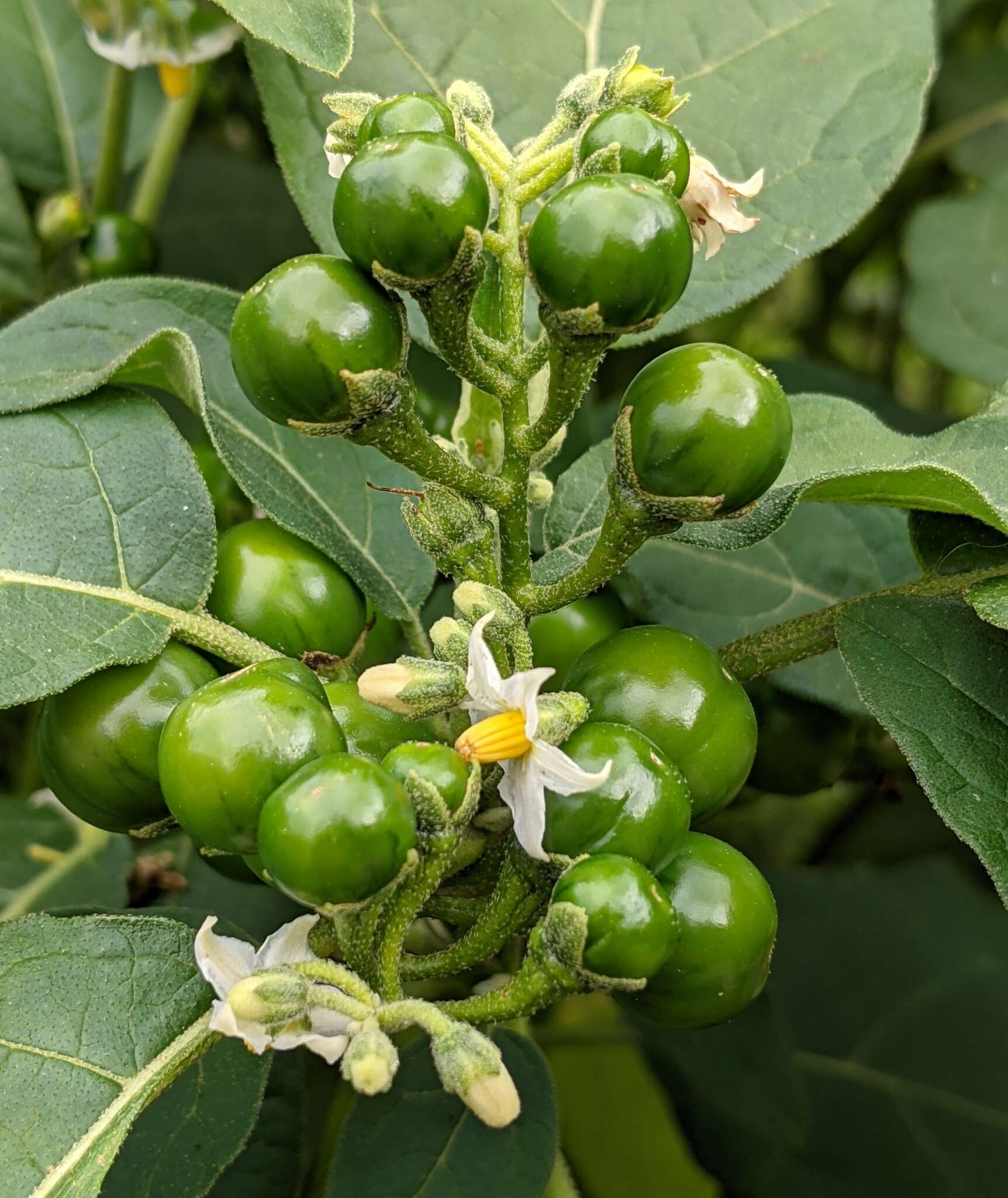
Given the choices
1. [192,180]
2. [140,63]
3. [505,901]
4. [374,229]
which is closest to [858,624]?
[505,901]

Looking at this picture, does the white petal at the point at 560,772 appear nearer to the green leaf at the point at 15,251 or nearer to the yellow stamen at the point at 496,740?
the yellow stamen at the point at 496,740

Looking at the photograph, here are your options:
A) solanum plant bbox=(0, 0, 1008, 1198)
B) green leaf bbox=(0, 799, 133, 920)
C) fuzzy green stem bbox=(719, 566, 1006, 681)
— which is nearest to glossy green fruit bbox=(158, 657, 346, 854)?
solanum plant bbox=(0, 0, 1008, 1198)

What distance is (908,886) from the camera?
196cm

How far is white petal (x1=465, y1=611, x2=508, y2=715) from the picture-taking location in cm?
79

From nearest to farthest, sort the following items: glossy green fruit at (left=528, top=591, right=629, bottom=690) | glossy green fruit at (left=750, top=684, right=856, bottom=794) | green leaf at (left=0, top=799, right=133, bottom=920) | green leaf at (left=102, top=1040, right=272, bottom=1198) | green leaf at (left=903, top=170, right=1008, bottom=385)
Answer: green leaf at (left=102, top=1040, right=272, bottom=1198) < glossy green fruit at (left=528, top=591, right=629, bottom=690) < glossy green fruit at (left=750, top=684, right=856, bottom=794) < green leaf at (left=0, top=799, right=133, bottom=920) < green leaf at (left=903, top=170, right=1008, bottom=385)

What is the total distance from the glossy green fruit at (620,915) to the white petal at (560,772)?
48mm

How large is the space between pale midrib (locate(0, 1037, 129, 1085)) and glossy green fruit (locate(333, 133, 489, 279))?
60 cm

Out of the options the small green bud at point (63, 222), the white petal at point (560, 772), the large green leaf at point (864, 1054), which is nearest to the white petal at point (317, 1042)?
the white petal at point (560, 772)

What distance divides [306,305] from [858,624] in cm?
52

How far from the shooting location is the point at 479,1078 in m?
0.71

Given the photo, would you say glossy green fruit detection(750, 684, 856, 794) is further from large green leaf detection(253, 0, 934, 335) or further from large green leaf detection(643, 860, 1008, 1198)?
large green leaf detection(643, 860, 1008, 1198)

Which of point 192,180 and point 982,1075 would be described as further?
point 192,180

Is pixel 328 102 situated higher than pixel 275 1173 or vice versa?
pixel 328 102

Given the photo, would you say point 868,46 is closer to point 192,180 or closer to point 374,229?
point 374,229
